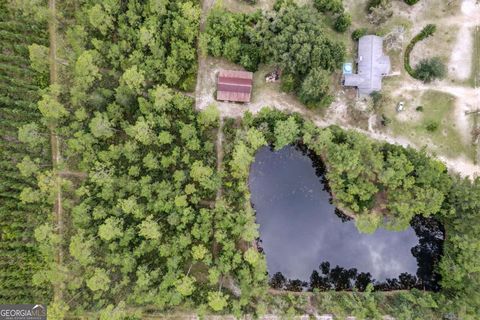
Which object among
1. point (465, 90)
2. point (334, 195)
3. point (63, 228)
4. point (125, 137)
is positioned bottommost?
point (63, 228)

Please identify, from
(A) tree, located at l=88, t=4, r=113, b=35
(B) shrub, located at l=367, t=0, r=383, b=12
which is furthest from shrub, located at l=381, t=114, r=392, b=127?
(A) tree, located at l=88, t=4, r=113, b=35

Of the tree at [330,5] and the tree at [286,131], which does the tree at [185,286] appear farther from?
the tree at [330,5]

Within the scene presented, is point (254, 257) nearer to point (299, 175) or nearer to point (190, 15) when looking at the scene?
point (299, 175)

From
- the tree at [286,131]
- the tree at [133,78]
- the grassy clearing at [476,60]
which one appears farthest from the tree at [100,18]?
the grassy clearing at [476,60]

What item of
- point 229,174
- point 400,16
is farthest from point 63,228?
point 400,16

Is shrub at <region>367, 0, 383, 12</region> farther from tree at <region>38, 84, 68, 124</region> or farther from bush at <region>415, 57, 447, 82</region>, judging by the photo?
tree at <region>38, 84, 68, 124</region>

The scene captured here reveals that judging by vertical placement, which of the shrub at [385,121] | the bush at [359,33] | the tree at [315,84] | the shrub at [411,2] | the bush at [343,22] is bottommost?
the shrub at [385,121]
